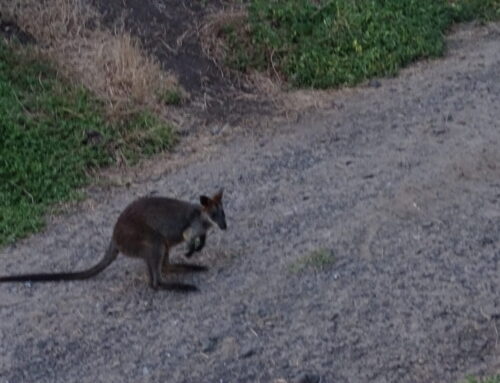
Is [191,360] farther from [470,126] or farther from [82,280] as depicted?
[470,126]

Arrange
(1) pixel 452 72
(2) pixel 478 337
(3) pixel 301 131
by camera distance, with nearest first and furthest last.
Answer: (2) pixel 478 337 → (3) pixel 301 131 → (1) pixel 452 72

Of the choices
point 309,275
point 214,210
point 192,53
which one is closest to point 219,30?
point 192,53

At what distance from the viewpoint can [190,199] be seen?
377 inches

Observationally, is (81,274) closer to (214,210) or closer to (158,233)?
(158,233)

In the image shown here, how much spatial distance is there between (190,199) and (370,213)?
1594 millimetres

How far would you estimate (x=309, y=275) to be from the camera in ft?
25.9

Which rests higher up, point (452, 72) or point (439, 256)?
point (439, 256)

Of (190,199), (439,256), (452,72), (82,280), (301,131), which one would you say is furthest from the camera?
(452,72)

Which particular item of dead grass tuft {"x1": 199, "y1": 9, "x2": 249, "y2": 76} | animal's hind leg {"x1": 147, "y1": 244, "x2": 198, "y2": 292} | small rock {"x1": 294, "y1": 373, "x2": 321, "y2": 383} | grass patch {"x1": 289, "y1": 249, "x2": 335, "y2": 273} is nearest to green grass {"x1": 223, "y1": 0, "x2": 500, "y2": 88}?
dead grass tuft {"x1": 199, "y1": 9, "x2": 249, "y2": 76}

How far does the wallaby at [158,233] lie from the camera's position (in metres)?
8.13

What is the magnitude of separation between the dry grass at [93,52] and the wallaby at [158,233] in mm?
2623

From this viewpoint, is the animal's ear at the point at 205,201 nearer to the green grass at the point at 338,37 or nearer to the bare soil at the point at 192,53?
the bare soil at the point at 192,53

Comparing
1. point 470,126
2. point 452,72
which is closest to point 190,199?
point 470,126

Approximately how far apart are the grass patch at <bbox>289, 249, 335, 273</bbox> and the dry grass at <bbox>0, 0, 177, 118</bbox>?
322cm
